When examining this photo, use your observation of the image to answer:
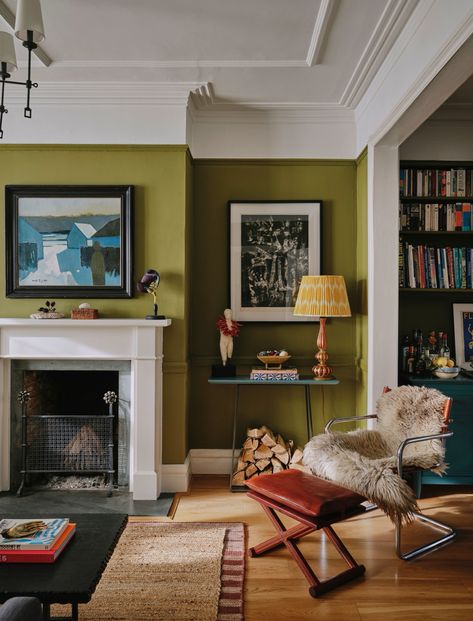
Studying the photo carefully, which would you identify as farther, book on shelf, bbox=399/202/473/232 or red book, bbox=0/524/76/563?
book on shelf, bbox=399/202/473/232

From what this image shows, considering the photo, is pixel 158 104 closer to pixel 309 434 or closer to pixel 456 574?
pixel 309 434

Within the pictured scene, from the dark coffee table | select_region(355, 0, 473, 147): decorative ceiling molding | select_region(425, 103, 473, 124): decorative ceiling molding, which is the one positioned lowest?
the dark coffee table

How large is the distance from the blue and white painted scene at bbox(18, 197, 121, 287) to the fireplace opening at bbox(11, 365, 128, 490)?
0.68 meters

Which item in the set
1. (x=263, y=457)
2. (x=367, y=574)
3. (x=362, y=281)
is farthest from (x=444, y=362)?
(x=367, y=574)

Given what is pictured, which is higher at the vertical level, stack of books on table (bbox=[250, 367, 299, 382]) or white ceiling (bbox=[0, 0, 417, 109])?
white ceiling (bbox=[0, 0, 417, 109])

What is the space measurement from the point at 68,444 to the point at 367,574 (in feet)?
7.23

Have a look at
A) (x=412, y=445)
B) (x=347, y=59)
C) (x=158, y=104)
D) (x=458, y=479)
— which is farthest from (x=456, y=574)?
(x=158, y=104)

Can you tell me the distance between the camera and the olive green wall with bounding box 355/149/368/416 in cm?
386

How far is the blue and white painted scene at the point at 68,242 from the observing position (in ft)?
12.4

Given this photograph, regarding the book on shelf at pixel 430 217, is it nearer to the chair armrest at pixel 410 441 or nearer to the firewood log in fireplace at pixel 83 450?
the chair armrest at pixel 410 441

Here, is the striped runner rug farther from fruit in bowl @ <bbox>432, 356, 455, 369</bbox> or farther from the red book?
fruit in bowl @ <bbox>432, 356, 455, 369</bbox>

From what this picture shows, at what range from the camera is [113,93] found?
12.1ft

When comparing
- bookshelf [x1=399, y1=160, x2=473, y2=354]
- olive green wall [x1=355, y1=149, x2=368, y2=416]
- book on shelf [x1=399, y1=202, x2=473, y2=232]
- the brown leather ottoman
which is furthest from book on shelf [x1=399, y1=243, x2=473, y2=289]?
the brown leather ottoman

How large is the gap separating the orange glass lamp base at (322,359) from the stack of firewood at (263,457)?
1.98ft
